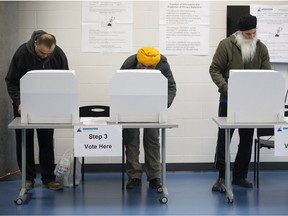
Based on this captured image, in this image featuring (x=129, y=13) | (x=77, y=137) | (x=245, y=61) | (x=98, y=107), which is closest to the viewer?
(x=77, y=137)

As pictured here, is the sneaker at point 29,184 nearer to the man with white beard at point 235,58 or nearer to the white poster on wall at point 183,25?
the man with white beard at point 235,58

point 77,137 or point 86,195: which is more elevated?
point 77,137

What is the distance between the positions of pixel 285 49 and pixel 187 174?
152 centimetres

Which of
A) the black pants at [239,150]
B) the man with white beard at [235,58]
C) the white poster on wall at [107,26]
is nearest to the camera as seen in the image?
the man with white beard at [235,58]

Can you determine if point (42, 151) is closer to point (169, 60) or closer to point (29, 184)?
point (29, 184)

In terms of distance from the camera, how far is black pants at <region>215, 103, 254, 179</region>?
4125 millimetres

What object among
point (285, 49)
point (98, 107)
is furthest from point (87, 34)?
point (285, 49)

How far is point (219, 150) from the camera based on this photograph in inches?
163

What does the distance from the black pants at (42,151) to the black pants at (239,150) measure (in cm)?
138

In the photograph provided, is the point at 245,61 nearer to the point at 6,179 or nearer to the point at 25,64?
the point at 25,64

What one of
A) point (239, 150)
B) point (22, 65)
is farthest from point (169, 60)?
point (22, 65)

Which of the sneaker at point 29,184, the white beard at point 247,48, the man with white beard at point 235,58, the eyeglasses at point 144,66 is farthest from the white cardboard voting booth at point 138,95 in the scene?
the sneaker at point 29,184

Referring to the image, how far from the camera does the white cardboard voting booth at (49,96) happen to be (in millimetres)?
3471

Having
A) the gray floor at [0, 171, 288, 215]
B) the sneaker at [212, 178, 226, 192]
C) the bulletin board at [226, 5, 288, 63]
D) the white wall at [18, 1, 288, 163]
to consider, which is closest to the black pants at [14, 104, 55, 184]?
the gray floor at [0, 171, 288, 215]
